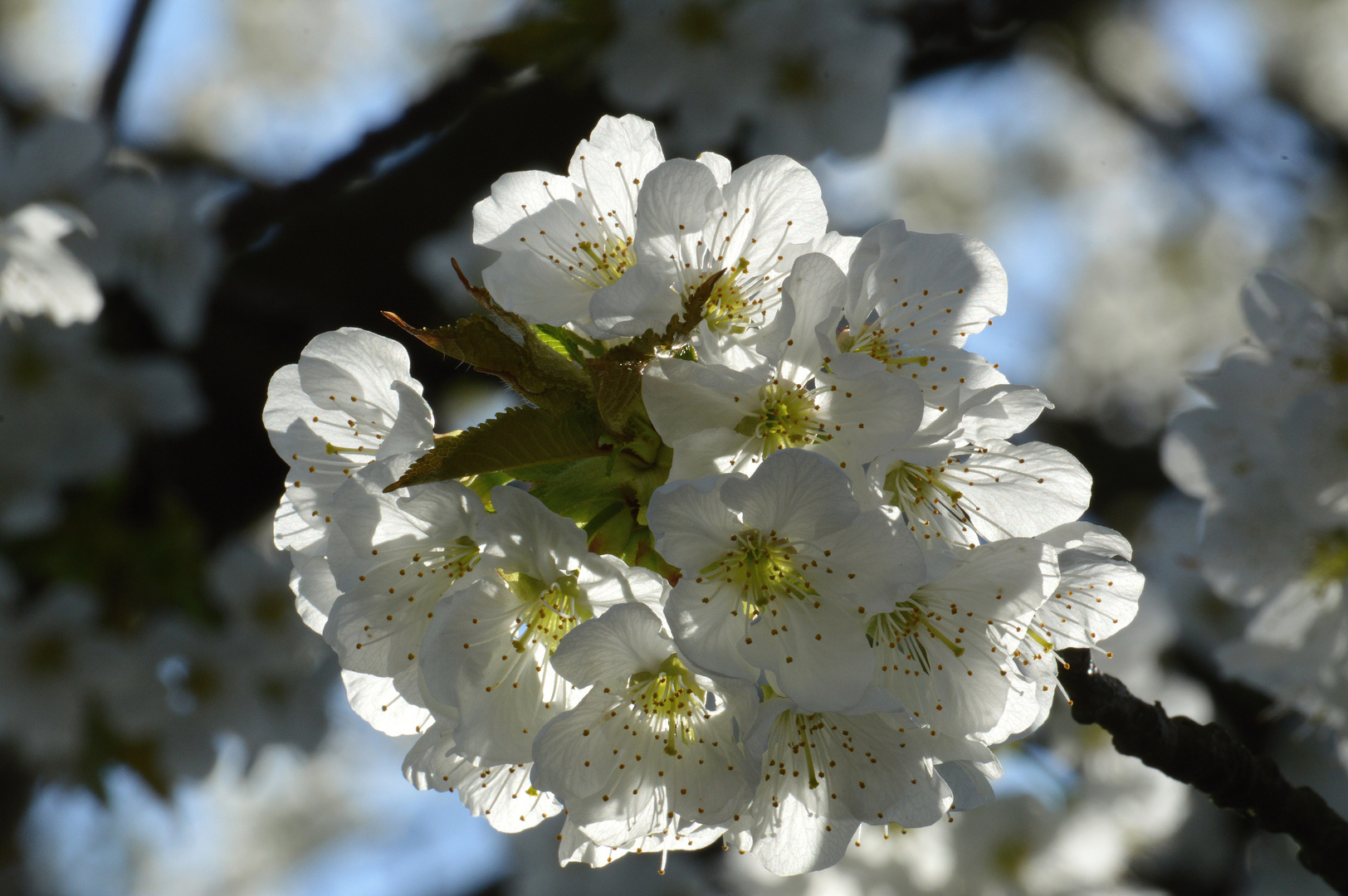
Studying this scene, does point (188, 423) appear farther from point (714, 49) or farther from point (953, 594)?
point (953, 594)

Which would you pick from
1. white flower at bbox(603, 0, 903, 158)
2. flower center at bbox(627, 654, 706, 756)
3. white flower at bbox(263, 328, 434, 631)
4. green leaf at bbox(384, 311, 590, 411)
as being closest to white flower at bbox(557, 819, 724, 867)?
flower center at bbox(627, 654, 706, 756)

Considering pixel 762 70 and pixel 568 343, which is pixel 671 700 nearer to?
pixel 568 343

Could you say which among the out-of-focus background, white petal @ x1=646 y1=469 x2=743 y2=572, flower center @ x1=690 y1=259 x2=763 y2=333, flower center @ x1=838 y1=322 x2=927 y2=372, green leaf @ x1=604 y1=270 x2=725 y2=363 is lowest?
the out-of-focus background

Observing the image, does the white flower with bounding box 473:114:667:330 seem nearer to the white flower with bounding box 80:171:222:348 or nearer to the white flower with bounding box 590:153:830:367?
the white flower with bounding box 590:153:830:367

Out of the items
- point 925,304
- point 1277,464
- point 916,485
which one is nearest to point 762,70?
point 1277,464

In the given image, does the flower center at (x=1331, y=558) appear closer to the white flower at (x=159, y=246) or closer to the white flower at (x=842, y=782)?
the white flower at (x=842, y=782)

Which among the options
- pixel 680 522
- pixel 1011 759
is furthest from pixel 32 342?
pixel 1011 759
